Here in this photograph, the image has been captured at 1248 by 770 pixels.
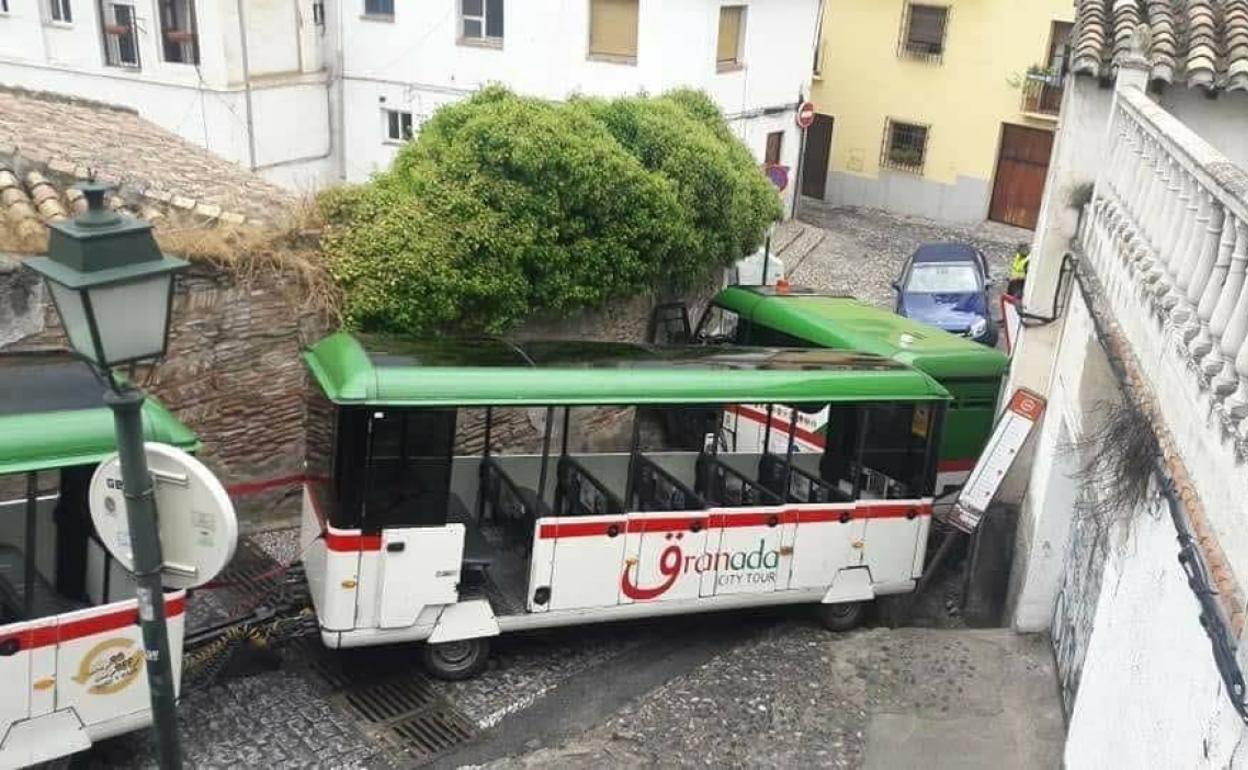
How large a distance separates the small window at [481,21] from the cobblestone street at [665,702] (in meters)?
14.9

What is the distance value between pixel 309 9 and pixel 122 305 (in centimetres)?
2062

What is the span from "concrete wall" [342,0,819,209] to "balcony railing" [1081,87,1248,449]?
1281 cm

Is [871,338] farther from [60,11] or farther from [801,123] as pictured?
[60,11]

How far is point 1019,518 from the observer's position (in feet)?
34.6

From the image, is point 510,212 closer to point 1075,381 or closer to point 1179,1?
point 1075,381

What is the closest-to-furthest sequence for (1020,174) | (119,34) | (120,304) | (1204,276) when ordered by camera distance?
(120,304)
(1204,276)
(119,34)
(1020,174)

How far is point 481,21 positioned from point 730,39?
4732 millimetres

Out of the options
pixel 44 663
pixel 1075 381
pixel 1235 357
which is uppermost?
pixel 1235 357

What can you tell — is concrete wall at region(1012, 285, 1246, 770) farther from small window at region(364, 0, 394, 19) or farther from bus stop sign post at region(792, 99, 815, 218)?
small window at region(364, 0, 394, 19)

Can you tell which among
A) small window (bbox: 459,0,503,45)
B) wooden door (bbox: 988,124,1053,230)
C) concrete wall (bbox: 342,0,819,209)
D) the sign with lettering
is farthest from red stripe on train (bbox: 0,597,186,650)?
wooden door (bbox: 988,124,1053,230)

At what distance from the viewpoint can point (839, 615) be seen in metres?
9.91

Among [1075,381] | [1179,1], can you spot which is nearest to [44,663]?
[1075,381]

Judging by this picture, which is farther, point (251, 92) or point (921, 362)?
point (251, 92)

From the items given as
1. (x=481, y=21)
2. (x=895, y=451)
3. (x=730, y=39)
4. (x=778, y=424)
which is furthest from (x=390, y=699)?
(x=730, y=39)
